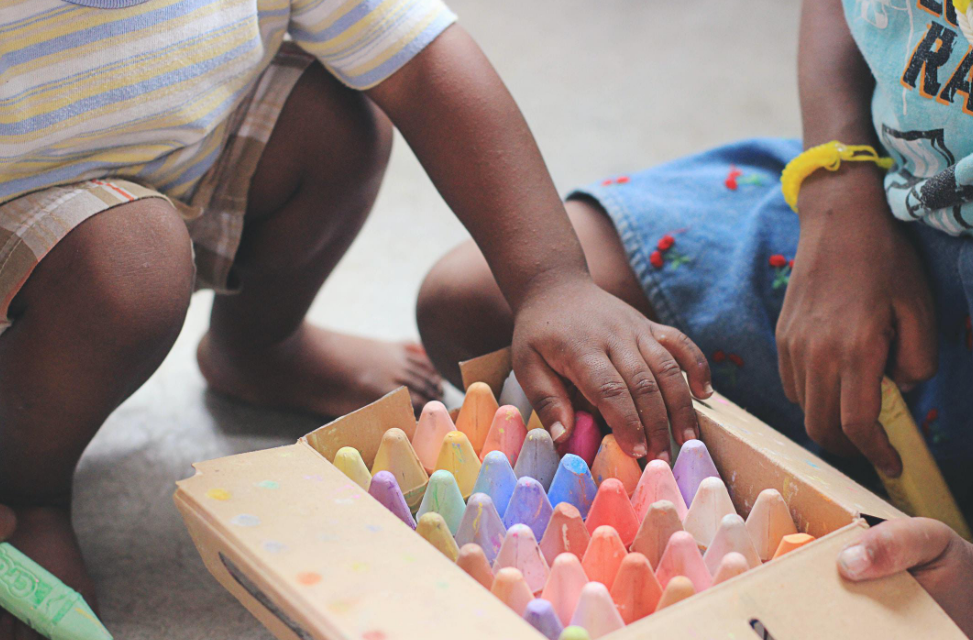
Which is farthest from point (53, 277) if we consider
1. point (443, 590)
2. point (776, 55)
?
point (776, 55)

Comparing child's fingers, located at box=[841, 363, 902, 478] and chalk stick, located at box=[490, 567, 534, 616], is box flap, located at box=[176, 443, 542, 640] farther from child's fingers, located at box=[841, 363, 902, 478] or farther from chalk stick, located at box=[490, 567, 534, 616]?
child's fingers, located at box=[841, 363, 902, 478]

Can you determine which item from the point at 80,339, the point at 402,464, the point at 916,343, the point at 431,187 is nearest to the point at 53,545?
the point at 80,339

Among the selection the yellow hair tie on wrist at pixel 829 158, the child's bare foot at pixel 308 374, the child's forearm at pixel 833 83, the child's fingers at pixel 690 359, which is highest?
the child's forearm at pixel 833 83

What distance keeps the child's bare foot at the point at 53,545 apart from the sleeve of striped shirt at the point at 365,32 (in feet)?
1.24

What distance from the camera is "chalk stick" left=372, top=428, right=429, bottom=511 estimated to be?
1.75 feet

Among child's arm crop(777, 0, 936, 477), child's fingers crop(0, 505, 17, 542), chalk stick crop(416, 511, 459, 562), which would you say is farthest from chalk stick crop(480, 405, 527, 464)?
child's fingers crop(0, 505, 17, 542)

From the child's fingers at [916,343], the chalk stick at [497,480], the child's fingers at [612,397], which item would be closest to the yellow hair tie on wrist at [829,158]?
the child's fingers at [916,343]

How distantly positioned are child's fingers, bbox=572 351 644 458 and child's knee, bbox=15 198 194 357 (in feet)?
0.88

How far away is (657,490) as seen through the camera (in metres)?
0.52

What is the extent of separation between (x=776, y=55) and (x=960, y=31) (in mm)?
1188

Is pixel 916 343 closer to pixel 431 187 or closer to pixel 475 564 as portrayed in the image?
pixel 475 564

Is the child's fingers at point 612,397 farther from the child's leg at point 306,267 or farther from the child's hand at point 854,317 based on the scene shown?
the child's leg at point 306,267

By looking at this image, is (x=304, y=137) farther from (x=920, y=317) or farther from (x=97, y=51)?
(x=920, y=317)

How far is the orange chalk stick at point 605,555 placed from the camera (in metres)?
0.46
